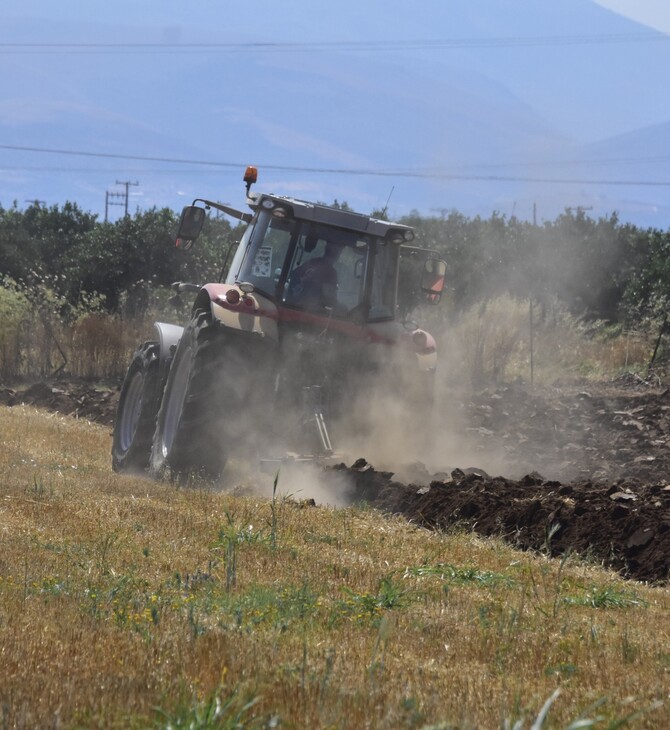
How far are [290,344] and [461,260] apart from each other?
68.7ft

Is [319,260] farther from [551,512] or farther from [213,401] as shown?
[551,512]

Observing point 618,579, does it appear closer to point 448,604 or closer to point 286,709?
point 448,604

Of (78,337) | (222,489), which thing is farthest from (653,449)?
(78,337)

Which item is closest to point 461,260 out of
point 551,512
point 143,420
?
point 143,420

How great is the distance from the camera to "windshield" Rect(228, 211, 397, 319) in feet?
36.6

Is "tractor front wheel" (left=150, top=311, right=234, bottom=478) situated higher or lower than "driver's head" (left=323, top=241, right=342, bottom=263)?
lower

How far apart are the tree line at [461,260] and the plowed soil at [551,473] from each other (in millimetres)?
6214

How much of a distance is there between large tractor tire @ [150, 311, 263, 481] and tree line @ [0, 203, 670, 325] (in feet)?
48.3

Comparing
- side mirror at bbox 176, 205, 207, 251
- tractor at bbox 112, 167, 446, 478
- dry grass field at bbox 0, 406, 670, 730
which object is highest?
side mirror at bbox 176, 205, 207, 251

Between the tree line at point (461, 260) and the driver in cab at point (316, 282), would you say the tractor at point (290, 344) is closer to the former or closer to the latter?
the driver in cab at point (316, 282)

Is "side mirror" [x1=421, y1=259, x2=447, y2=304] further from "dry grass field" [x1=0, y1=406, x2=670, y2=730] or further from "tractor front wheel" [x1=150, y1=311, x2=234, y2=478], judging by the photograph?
"dry grass field" [x1=0, y1=406, x2=670, y2=730]

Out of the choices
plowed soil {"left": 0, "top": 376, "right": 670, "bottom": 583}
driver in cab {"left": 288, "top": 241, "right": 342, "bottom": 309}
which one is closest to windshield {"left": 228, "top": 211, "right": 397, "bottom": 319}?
driver in cab {"left": 288, "top": 241, "right": 342, "bottom": 309}

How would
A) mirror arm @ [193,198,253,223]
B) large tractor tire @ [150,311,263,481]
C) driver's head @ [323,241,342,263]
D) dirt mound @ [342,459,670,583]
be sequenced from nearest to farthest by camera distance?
dirt mound @ [342,459,670,583]
large tractor tire @ [150,311,263,481]
driver's head @ [323,241,342,263]
mirror arm @ [193,198,253,223]

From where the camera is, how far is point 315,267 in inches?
442
